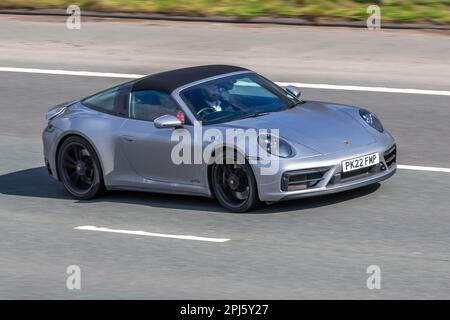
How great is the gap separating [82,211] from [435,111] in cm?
539

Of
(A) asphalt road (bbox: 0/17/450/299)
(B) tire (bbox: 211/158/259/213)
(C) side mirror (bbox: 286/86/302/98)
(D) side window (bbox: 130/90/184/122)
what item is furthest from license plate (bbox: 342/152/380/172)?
(D) side window (bbox: 130/90/184/122)

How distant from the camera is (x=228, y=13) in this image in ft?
69.2

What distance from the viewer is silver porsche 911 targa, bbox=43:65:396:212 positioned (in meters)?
11.1

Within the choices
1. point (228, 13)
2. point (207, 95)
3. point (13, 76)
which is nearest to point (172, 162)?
point (207, 95)

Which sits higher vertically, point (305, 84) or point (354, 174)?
point (354, 174)

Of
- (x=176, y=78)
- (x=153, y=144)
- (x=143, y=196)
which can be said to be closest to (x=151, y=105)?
(x=176, y=78)

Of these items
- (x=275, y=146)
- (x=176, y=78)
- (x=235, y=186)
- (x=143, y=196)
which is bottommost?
(x=143, y=196)

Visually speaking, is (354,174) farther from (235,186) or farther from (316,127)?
(235,186)

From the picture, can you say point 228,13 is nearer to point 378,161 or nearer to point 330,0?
point 330,0

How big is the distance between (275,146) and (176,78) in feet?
5.24

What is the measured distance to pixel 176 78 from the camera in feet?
39.8

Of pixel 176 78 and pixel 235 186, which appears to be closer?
pixel 235 186

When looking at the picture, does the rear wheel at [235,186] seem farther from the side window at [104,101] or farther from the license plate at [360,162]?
the side window at [104,101]

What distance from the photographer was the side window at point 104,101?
1244cm
